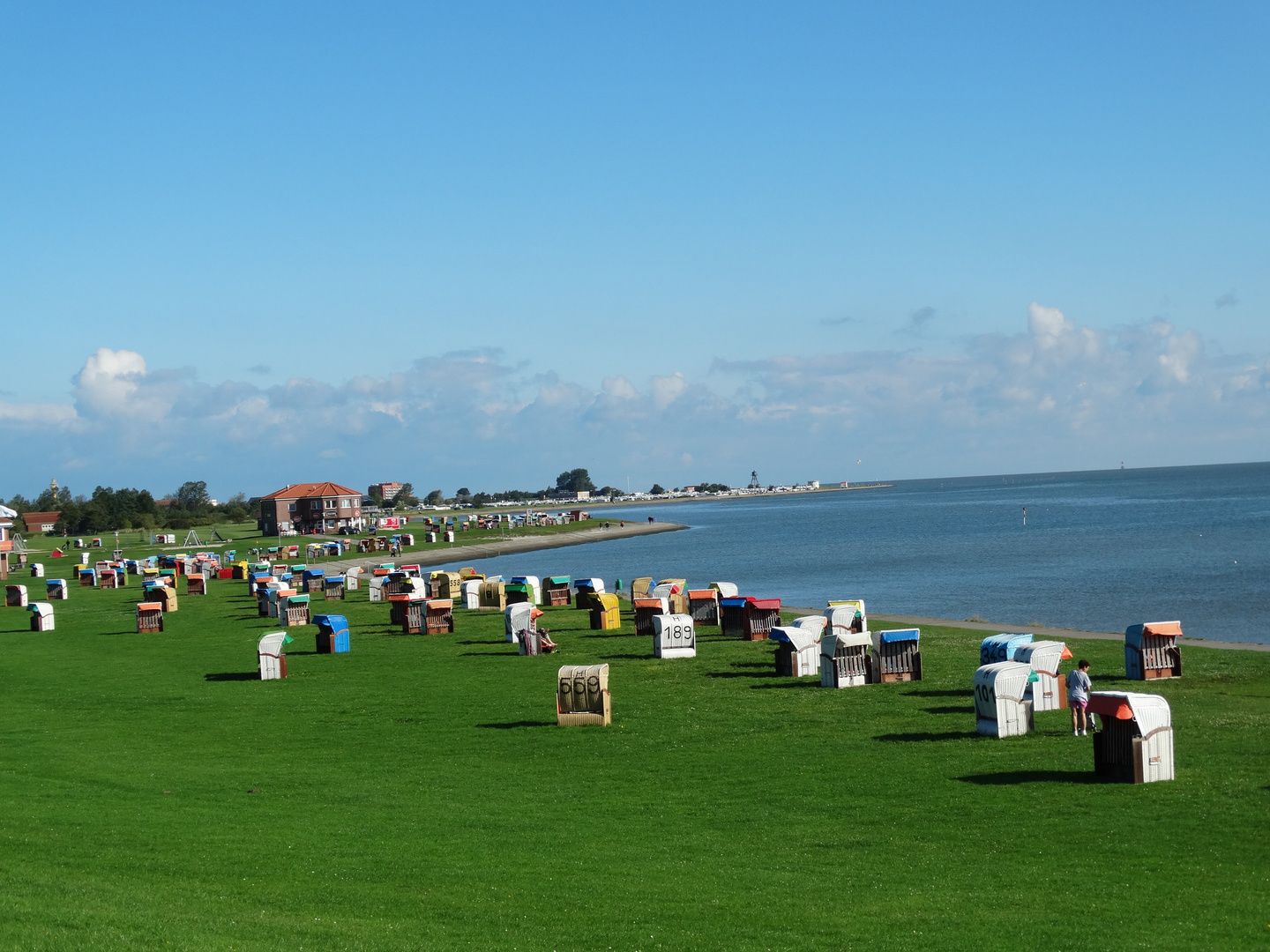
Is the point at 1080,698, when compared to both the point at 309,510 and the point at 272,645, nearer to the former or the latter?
the point at 272,645

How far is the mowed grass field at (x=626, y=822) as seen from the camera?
13.1 m

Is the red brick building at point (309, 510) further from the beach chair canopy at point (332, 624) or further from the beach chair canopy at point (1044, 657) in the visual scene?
the beach chair canopy at point (1044, 657)

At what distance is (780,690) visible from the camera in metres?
31.2

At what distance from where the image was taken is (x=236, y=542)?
487 ft

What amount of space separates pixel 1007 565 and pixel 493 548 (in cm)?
7065

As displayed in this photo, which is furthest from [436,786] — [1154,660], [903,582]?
[903,582]

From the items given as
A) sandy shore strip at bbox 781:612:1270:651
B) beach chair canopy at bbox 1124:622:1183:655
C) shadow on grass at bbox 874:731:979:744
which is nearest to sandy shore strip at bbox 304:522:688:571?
sandy shore strip at bbox 781:612:1270:651

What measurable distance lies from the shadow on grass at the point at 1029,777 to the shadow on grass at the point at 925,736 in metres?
3.28

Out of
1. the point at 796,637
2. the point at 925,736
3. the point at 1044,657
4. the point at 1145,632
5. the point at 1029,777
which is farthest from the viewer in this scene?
the point at 796,637

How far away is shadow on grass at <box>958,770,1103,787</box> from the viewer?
772 inches

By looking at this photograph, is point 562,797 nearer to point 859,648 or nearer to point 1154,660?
point 859,648

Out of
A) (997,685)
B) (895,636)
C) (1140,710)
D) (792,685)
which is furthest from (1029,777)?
(792,685)

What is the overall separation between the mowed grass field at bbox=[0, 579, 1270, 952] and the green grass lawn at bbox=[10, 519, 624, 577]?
84.7m

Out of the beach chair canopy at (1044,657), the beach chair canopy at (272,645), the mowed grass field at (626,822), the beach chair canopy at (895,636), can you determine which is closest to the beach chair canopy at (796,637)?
the mowed grass field at (626,822)
